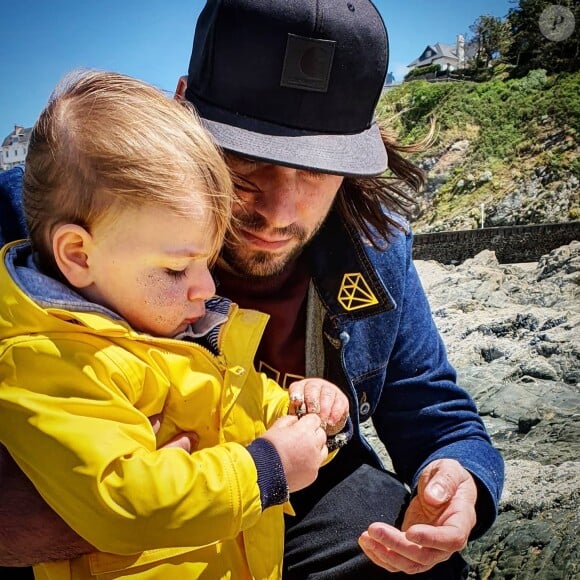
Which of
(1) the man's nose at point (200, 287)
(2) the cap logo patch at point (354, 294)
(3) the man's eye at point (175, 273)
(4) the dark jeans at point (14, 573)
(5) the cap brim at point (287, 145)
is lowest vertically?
(4) the dark jeans at point (14, 573)

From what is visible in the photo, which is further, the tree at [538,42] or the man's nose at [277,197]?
the tree at [538,42]

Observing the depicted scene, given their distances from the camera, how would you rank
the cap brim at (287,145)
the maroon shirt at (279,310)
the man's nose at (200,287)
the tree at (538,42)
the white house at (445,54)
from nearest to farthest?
1. the man's nose at (200,287)
2. the cap brim at (287,145)
3. the maroon shirt at (279,310)
4. the tree at (538,42)
5. the white house at (445,54)

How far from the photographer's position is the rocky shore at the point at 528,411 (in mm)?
2027

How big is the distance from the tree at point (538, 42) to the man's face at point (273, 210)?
30637mm

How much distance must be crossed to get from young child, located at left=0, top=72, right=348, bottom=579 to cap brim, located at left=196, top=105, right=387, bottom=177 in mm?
101

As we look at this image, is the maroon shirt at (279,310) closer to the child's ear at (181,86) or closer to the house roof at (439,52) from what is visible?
the child's ear at (181,86)

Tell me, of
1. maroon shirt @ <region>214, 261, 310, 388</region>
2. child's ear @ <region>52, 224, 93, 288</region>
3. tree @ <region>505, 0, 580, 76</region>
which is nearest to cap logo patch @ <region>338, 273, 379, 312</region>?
maroon shirt @ <region>214, 261, 310, 388</region>

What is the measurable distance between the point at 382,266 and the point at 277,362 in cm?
51

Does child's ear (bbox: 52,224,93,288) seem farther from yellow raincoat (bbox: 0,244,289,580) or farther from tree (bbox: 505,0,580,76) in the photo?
tree (bbox: 505,0,580,76)

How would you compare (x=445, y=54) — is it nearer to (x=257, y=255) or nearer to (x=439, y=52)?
(x=439, y=52)

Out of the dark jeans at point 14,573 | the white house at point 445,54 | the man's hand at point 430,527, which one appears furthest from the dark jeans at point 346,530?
the white house at point 445,54

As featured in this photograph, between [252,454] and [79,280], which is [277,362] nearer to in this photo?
[252,454]

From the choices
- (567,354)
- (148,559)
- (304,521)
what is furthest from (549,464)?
(148,559)

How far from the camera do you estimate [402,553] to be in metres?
1.51
